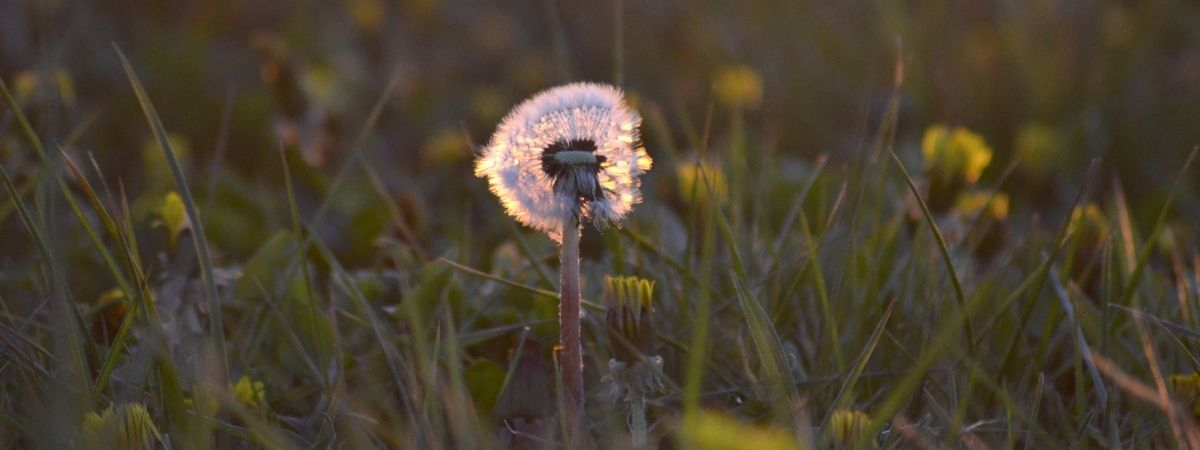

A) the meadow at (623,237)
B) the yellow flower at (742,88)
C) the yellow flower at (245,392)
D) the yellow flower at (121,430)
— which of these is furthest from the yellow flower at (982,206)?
the yellow flower at (121,430)

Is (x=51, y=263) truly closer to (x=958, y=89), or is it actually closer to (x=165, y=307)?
(x=165, y=307)

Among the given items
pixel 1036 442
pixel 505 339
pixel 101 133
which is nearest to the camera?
pixel 1036 442

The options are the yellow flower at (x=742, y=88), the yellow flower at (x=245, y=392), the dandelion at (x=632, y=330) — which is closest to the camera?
the dandelion at (x=632, y=330)

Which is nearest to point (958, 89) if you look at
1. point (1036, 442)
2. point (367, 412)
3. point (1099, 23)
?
point (1099, 23)

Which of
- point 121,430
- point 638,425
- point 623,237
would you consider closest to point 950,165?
point 623,237

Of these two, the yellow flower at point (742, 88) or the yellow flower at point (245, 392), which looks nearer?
the yellow flower at point (245, 392)

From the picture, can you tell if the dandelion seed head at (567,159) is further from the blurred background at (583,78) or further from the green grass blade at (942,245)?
the blurred background at (583,78)
